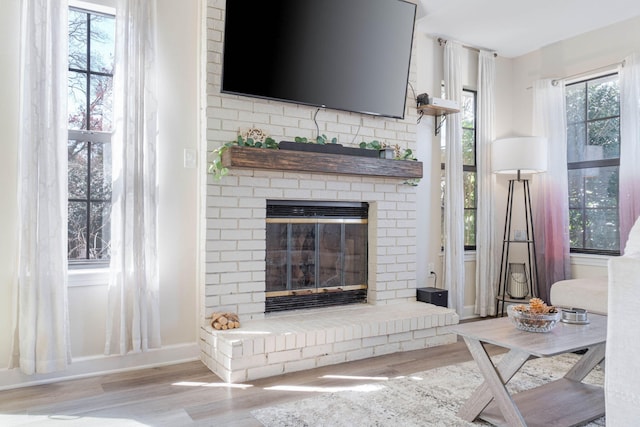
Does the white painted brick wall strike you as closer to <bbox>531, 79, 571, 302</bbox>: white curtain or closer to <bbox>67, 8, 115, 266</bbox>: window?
<bbox>67, 8, 115, 266</bbox>: window

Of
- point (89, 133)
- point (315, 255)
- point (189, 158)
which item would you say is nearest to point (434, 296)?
point (315, 255)

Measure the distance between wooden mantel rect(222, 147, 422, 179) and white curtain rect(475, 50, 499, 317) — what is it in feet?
3.49

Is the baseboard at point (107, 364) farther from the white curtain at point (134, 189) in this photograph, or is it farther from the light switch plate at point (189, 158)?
the light switch plate at point (189, 158)

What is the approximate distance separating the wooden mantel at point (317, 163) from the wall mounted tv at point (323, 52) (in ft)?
1.35

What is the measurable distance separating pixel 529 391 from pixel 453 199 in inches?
85.7

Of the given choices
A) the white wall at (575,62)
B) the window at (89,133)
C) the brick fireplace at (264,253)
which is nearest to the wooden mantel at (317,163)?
the brick fireplace at (264,253)

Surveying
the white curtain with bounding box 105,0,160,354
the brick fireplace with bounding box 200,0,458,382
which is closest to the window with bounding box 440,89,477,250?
the brick fireplace with bounding box 200,0,458,382

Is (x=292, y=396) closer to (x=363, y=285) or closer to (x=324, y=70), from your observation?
(x=363, y=285)

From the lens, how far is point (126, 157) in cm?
289

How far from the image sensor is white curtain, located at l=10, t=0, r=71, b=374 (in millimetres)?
2592

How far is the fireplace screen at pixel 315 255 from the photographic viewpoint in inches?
136

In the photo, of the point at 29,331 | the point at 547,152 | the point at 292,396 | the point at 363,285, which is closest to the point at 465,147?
the point at 547,152

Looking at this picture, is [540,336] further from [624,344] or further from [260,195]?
[260,195]

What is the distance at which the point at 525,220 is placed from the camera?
479 cm
